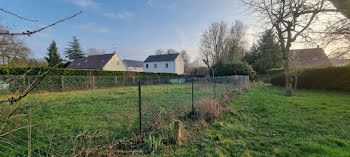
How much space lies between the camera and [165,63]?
34719 millimetres

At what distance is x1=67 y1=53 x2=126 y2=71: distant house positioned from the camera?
25750 millimetres

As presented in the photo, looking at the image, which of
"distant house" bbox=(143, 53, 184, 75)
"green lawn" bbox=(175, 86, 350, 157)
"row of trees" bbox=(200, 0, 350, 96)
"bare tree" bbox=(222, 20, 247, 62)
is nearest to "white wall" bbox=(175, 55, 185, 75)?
"distant house" bbox=(143, 53, 184, 75)

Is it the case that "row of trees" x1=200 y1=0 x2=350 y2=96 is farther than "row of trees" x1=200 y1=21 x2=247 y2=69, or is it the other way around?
"row of trees" x1=200 y1=21 x2=247 y2=69

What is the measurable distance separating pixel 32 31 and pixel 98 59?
2955cm

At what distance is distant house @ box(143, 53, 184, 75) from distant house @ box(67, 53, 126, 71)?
30.1ft

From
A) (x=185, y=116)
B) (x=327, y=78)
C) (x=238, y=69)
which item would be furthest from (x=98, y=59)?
(x=327, y=78)

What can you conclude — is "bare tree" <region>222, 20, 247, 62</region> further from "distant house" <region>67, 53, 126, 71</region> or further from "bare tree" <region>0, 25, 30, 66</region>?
"bare tree" <region>0, 25, 30, 66</region>

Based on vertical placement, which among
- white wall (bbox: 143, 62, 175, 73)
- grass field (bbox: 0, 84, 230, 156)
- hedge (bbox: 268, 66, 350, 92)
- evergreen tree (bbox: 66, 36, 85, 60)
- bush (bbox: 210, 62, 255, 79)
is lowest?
grass field (bbox: 0, 84, 230, 156)

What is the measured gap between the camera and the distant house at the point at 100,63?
25.8 metres

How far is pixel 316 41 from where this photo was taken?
5.38 meters

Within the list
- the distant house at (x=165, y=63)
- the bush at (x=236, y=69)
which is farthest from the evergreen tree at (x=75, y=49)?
the bush at (x=236, y=69)

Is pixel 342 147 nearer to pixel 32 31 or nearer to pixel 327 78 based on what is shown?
pixel 32 31

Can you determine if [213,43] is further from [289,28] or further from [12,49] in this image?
[12,49]

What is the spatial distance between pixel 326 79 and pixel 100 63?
98.7 ft
